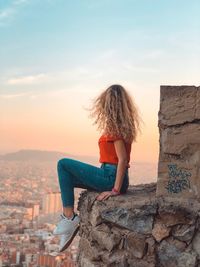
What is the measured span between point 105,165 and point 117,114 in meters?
0.43

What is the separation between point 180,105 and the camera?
395 cm

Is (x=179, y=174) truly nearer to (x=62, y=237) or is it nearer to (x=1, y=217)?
(x=62, y=237)

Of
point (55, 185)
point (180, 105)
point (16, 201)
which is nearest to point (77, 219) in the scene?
point (180, 105)

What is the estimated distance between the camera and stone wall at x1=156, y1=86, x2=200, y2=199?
391cm

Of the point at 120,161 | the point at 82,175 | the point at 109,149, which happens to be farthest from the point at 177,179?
the point at 82,175

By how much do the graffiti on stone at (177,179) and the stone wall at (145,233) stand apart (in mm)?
87

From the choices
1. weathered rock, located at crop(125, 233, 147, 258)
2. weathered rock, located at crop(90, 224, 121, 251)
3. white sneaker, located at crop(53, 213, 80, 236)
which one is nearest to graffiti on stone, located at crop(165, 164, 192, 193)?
weathered rock, located at crop(125, 233, 147, 258)

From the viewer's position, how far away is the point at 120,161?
424cm

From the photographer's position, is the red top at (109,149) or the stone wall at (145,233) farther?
the red top at (109,149)

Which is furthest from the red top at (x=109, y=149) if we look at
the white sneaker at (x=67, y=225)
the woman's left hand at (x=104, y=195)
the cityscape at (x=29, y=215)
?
the cityscape at (x=29, y=215)

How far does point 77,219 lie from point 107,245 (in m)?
0.46

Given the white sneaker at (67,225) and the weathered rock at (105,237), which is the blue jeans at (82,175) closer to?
the white sneaker at (67,225)

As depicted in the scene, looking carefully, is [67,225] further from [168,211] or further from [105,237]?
[168,211]

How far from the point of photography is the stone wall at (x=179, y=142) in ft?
12.8
